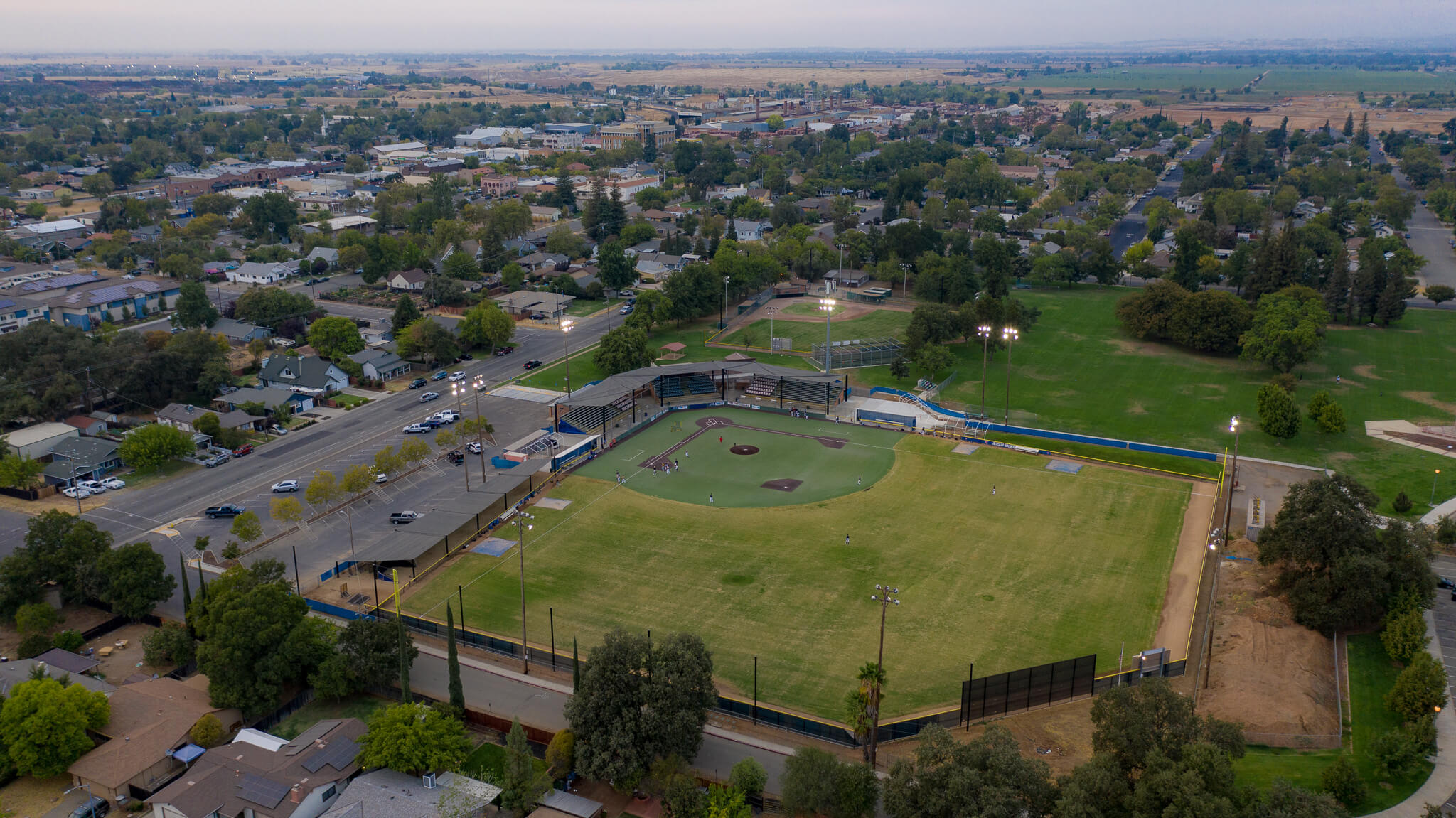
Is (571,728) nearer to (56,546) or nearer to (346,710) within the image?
(346,710)

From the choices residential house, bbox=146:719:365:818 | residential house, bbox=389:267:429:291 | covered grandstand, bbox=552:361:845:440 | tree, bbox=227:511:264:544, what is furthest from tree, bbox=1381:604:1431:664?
residential house, bbox=389:267:429:291

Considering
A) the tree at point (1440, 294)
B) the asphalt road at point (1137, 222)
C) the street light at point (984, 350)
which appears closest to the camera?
the street light at point (984, 350)

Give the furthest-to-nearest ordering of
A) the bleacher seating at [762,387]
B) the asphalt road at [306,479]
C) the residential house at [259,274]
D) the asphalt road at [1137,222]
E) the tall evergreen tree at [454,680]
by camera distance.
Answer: the asphalt road at [1137,222] < the residential house at [259,274] < the bleacher seating at [762,387] < the asphalt road at [306,479] < the tall evergreen tree at [454,680]

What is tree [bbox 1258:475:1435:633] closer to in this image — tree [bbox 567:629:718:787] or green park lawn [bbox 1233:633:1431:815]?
green park lawn [bbox 1233:633:1431:815]

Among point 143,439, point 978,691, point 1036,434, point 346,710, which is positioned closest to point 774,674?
point 978,691

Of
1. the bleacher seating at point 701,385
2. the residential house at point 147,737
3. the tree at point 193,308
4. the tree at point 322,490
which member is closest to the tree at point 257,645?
the residential house at point 147,737

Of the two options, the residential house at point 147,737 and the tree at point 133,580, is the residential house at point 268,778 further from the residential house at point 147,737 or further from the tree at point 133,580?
the tree at point 133,580
